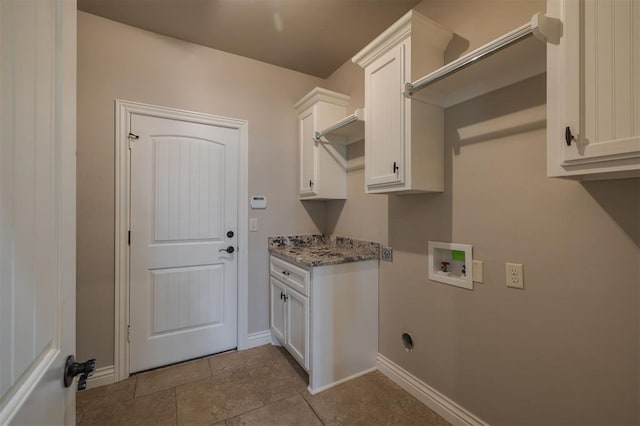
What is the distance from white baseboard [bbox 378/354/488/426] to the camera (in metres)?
1.61

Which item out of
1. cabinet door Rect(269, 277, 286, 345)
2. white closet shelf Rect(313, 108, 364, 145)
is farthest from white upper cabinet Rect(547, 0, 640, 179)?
cabinet door Rect(269, 277, 286, 345)

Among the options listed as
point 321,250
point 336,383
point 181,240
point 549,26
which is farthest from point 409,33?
point 336,383

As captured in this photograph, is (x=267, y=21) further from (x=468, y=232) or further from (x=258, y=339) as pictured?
(x=258, y=339)

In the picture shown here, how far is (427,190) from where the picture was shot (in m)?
1.67

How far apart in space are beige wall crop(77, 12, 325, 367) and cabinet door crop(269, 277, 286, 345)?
0.10 m

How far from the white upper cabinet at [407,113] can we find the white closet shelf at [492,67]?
10 cm

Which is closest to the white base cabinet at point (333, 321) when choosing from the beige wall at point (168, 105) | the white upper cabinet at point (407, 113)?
the beige wall at point (168, 105)

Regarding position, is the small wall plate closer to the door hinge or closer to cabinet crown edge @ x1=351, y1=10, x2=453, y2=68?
cabinet crown edge @ x1=351, y1=10, x2=453, y2=68

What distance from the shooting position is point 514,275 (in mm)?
1390

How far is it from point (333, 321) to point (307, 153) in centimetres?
153

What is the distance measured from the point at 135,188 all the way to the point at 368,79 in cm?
196

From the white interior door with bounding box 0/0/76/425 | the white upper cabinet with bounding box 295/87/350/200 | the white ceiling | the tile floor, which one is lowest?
the tile floor

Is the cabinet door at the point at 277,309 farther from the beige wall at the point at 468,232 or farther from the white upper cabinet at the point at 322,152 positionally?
the white upper cabinet at the point at 322,152

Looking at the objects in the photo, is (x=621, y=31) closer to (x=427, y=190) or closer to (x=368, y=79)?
(x=427, y=190)
